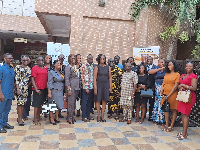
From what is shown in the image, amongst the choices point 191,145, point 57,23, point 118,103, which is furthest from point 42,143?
point 57,23

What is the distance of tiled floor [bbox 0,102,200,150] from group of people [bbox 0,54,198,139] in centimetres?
29

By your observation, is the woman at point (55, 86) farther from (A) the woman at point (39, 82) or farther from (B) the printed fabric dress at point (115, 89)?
(B) the printed fabric dress at point (115, 89)

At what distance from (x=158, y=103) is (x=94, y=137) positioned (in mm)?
2034

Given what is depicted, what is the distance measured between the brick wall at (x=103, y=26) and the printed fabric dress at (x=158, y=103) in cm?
553

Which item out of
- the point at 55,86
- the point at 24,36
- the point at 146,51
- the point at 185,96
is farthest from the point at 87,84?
the point at 24,36

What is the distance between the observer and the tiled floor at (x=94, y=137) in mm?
3463

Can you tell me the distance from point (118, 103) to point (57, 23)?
8.60m

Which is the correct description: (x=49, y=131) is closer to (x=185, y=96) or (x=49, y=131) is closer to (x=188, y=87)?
(x=185, y=96)

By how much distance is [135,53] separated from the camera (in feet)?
28.3

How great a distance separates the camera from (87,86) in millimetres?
5008

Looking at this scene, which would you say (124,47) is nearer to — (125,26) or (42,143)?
(125,26)

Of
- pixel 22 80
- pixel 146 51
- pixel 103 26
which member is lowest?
pixel 22 80

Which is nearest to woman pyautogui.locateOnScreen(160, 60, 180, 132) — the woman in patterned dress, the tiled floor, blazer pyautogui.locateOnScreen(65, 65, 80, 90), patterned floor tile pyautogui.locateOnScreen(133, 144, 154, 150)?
the tiled floor

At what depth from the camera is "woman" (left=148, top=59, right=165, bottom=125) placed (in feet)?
15.7
